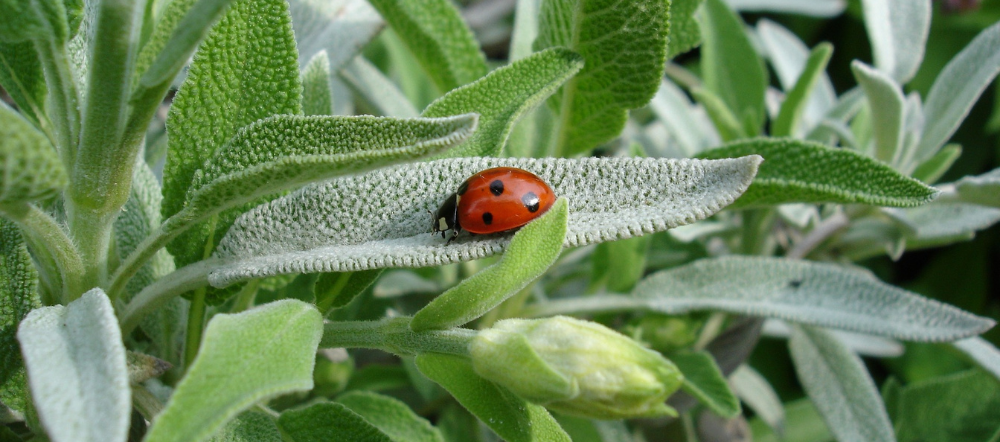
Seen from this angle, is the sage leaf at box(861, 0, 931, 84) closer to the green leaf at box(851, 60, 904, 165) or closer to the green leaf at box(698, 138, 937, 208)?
the green leaf at box(851, 60, 904, 165)

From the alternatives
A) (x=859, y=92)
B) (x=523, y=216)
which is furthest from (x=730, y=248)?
(x=523, y=216)

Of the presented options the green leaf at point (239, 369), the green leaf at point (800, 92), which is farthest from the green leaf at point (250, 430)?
the green leaf at point (800, 92)

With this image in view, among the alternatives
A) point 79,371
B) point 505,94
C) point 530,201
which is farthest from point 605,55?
point 79,371

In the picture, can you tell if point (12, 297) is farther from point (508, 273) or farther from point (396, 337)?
point (508, 273)

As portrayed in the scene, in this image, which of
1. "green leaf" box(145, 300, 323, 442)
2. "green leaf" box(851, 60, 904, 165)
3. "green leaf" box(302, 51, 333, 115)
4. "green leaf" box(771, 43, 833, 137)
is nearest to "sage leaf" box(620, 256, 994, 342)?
"green leaf" box(851, 60, 904, 165)

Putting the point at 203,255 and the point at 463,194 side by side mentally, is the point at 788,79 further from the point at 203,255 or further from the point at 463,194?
the point at 203,255

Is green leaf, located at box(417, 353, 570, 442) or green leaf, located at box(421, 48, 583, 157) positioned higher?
green leaf, located at box(421, 48, 583, 157)
